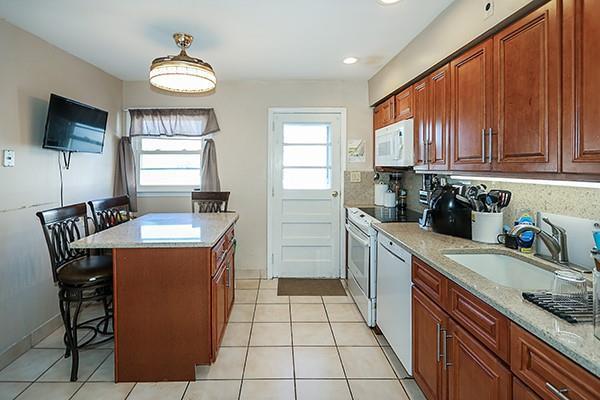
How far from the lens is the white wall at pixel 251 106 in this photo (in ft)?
14.5

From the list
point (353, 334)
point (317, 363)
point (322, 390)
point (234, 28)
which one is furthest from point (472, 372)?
point (234, 28)

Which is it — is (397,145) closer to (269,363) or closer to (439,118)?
(439,118)

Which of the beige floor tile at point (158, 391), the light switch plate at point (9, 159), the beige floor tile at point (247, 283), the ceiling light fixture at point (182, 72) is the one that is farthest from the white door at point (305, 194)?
the light switch plate at point (9, 159)

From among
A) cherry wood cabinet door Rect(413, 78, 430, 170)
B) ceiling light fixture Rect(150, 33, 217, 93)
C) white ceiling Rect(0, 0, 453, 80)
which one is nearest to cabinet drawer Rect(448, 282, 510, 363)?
cherry wood cabinet door Rect(413, 78, 430, 170)

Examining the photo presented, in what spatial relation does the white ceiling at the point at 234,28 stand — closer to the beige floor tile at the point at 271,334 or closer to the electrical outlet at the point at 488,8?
the electrical outlet at the point at 488,8

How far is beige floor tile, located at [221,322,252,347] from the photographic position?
284 cm

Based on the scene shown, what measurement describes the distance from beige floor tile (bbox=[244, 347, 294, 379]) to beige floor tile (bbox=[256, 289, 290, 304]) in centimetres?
101

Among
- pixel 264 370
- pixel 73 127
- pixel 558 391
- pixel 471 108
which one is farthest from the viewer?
pixel 73 127

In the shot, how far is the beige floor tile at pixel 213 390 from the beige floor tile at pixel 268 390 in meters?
0.06

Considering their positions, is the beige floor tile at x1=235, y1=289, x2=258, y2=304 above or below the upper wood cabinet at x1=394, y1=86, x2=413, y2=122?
below

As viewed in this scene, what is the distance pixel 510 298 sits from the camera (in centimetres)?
134

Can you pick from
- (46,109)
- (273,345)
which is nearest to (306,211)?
(273,345)

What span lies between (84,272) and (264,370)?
1.34 meters

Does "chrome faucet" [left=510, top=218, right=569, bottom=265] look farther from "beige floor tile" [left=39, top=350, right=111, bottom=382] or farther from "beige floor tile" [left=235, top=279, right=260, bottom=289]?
"beige floor tile" [left=235, top=279, right=260, bottom=289]
